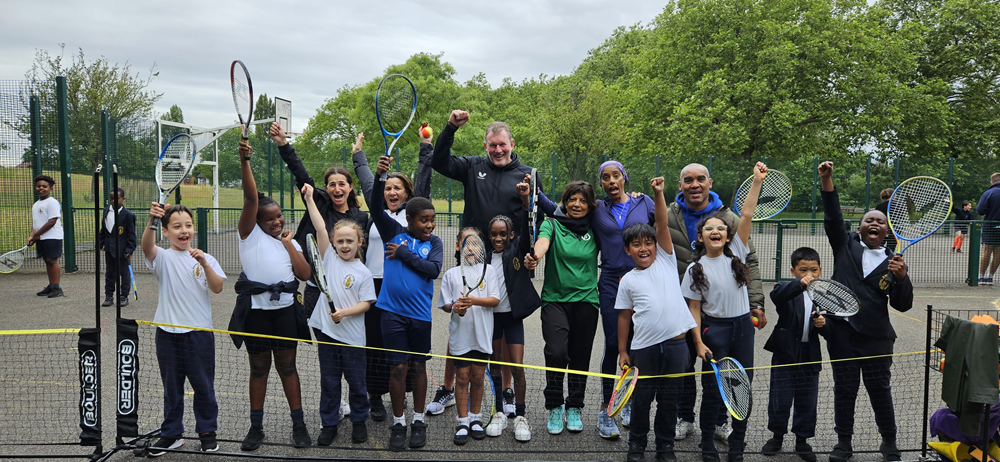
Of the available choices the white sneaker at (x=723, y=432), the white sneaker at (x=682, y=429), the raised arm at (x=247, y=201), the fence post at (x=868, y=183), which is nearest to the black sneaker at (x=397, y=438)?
the raised arm at (x=247, y=201)

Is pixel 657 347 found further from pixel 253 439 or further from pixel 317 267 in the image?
pixel 253 439

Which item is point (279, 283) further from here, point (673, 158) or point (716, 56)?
point (716, 56)

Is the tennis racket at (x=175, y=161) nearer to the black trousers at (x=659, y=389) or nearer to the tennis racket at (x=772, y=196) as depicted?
the black trousers at (x=659, y=389)

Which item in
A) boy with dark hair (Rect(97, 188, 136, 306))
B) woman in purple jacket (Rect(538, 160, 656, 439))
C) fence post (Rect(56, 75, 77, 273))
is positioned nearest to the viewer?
woman in purple jacket (Rect(538, 160, 656, 439))

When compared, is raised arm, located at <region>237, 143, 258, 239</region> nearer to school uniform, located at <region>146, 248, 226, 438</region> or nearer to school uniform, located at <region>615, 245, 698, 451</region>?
school uniform, located at <region>146, 248, 226, 438</region>

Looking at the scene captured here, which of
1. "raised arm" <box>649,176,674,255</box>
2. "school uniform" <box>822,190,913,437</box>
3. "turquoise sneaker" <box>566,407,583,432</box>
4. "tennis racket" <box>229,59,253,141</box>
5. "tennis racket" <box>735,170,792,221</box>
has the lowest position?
"turquoise sneaker" <box>566,407,583,432</box>

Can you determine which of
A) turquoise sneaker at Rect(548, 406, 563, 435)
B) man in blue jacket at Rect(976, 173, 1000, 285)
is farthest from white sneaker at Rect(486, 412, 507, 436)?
man in blue jacket at Rect(976, 173, 1000, 285)

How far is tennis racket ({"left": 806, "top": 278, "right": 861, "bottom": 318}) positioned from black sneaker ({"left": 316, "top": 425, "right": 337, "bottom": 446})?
3.15 meters

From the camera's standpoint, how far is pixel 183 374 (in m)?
3.76

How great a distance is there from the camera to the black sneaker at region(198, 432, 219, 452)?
3740mm

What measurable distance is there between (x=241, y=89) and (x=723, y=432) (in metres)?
4.04

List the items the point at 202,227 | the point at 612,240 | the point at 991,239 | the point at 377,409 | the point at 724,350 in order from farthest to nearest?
the point at 202,227 < the point at 991,239 < the point at 377,409 < the point at 612,240 < the point at 724,350

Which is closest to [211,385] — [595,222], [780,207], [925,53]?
[595,222]

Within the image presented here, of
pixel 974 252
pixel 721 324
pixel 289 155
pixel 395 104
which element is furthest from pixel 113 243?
pixel 974 252
